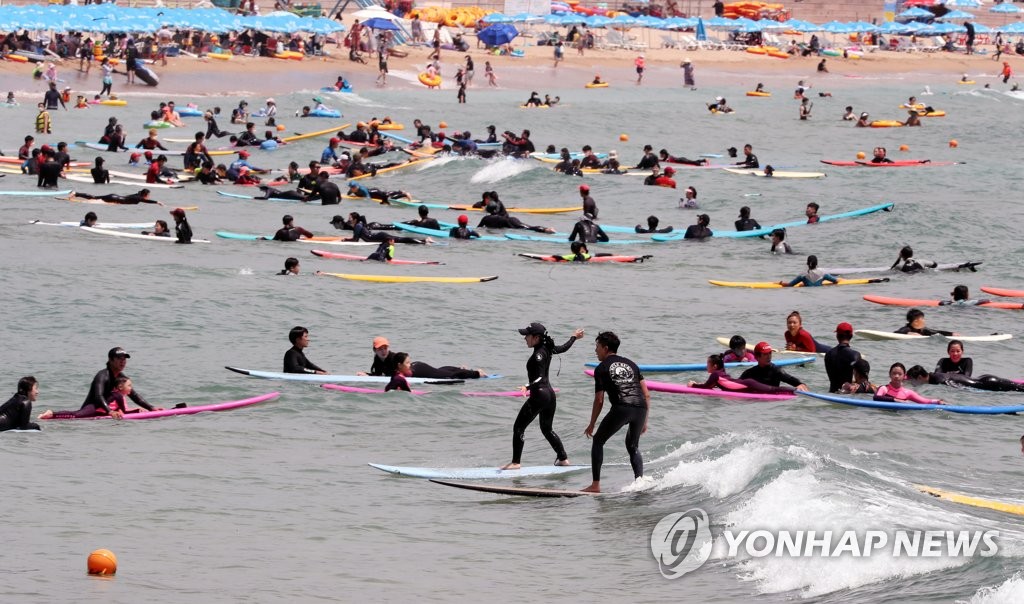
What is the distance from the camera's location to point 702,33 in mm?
86812

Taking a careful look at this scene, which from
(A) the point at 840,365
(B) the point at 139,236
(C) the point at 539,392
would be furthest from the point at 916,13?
(C) the point at 539,392

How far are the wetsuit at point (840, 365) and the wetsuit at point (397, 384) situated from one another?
5614 millimetres

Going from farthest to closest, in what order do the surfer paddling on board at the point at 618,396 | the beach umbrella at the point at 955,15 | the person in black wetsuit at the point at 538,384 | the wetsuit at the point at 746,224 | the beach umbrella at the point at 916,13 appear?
the beach umbrella at the point at 955,15
the beach umbrella at the point at 916,13
the wetsuit at the point at 746,224
the person in black wetsuit at the point at 538,384
the surfer paddling on board at the point at 618,396

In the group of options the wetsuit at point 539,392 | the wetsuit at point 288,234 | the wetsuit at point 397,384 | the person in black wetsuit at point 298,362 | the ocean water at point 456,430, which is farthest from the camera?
the wetsuit at point 288,234

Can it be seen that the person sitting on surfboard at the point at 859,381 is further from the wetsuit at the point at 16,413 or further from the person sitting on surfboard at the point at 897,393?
the wetsuit at the point at 16,413

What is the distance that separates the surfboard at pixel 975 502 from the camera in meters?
13.1

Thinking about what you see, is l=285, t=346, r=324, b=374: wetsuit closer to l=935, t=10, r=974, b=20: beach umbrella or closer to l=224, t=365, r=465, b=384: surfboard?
l=224, t=365, r=465, b=384: surfboard

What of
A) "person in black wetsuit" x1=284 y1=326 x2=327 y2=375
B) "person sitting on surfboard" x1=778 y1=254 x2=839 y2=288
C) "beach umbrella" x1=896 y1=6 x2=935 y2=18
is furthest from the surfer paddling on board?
"beach umbrella" x1=896 y1=6 x2=935 y2=18

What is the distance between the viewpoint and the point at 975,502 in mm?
13328

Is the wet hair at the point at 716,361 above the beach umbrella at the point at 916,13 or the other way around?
the other way around

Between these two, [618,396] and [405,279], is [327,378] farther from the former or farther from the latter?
[405,279]

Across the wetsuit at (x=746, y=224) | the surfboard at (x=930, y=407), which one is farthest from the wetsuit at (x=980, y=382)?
the wetsuit at (x=746, y=224)

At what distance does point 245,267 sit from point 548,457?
1317 centimetres

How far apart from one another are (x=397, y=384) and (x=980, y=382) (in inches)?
311
